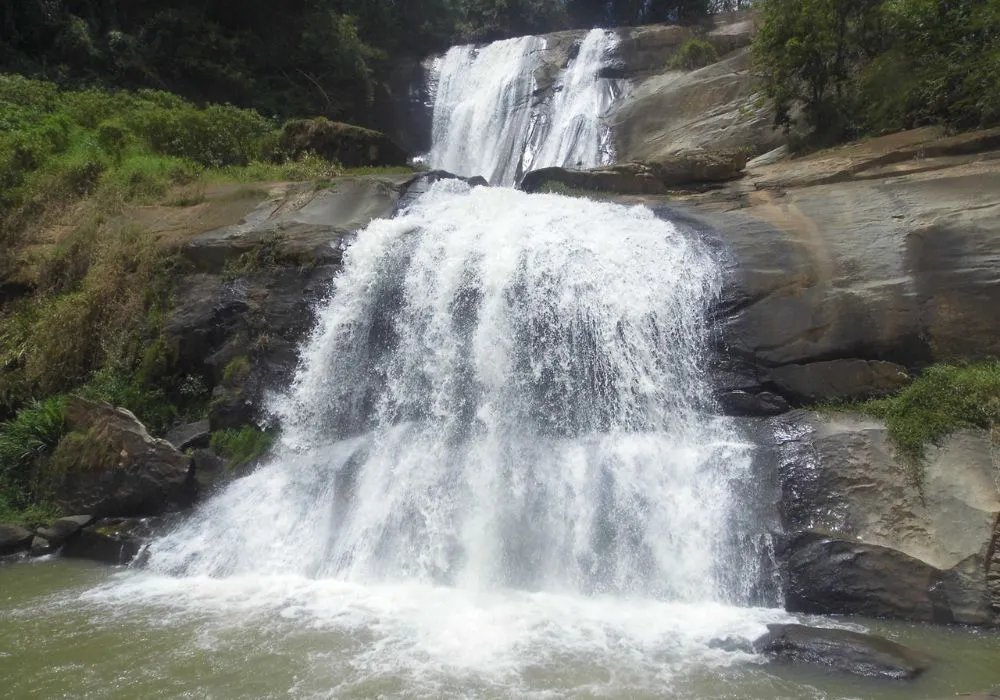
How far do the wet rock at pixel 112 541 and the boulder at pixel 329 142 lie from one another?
37.3ft

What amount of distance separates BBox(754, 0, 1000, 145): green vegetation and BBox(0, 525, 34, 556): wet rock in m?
16.0

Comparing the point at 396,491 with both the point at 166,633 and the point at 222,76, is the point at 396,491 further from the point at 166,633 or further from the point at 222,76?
the point at 222,76

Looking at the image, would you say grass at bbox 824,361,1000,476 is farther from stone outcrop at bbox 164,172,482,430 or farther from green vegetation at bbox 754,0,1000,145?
stone outcrop at bbox 164,172,482,430

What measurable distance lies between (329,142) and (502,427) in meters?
11.9

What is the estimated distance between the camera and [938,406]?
28.0 feet

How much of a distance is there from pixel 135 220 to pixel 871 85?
14915 millimetres

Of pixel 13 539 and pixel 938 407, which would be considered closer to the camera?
pixel 938 407

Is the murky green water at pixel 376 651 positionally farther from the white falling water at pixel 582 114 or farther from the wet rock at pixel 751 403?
the white falling water at pixel 582 114

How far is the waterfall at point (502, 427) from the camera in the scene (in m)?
8.16

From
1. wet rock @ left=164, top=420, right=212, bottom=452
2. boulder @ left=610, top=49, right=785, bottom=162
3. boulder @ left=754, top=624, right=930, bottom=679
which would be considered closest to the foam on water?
boulder @ left=754, top=624, right=930, bottom=679

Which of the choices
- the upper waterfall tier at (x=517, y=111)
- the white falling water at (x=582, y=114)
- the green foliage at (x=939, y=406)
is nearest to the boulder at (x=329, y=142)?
the upper waterfall tier at (x=517, y=111)

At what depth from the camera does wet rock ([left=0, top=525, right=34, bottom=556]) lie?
921 cm

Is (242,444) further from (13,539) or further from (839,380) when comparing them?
(839,380)

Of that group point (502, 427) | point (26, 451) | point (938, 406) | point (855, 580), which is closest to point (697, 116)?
point (938, 406)
